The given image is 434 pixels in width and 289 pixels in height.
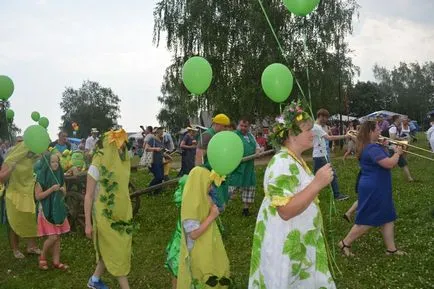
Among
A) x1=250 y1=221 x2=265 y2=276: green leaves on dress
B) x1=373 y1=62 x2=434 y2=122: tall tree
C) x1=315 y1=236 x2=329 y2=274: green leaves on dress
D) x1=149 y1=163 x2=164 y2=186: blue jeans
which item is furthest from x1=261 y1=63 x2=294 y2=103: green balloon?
x1=373 y1=62 x2=434 y2=122: tall tree

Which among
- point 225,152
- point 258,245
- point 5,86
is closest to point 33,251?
point 5,86

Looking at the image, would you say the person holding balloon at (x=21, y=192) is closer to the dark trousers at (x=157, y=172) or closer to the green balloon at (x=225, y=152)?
the green balloon at (x=225, y=152)

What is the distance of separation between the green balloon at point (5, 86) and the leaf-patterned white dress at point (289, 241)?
13.9ft

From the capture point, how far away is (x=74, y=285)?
217 inches

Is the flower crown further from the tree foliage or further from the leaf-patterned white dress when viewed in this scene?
the tree foliage

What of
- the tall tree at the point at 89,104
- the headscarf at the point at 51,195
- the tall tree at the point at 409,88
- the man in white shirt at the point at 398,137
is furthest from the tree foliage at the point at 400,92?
the headscarf at the point at 51,195

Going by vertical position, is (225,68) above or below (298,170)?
above

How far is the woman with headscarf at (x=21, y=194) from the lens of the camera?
251 inches

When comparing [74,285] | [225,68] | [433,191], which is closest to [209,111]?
[225,68]

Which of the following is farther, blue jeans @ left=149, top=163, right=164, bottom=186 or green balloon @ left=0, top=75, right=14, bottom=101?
blue jeans @ left=149, top=163, right=164, bottom=186

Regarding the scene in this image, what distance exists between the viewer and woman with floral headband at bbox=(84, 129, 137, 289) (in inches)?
176

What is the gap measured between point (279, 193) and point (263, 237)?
1.25 feet

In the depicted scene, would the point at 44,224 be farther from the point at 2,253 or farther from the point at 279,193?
the point at 279,193

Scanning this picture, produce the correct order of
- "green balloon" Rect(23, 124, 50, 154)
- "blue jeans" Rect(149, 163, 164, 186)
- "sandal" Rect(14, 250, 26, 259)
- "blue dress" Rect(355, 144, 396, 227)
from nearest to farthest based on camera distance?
"green balloon" Rect(23, 124, 50, 154)
"blue dress" Rect(355, 144, 396, 227)
"sandal" Rect(14, 250, 26, 259)
"blue jeans" Rect(149, 163, 164, 186)
